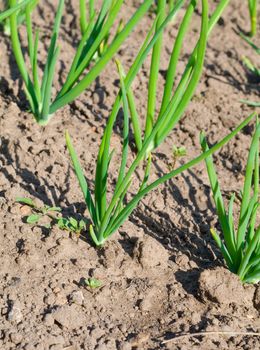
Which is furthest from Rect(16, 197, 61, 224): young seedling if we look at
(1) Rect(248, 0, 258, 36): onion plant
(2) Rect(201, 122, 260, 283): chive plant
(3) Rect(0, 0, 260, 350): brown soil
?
(1) Rect(248, 0, 258, 36): onion plant

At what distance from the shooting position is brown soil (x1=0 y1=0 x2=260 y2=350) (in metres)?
2.13

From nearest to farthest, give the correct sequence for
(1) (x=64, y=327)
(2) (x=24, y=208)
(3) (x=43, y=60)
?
1. (1) (x=64, y=327)
2. (2) (x=24, y=208)
3. (3) (x=43, y=60)

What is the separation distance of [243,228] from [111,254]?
0.42 metres

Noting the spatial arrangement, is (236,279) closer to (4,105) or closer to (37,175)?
(37,175)

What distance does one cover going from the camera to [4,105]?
9.39 feet

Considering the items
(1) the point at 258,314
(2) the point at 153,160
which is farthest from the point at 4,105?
(1) the point at 258,314

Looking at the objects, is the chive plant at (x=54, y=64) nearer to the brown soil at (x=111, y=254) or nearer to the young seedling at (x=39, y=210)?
the brown soil at (x=111, y=254)

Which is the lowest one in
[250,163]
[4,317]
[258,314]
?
[4,317]

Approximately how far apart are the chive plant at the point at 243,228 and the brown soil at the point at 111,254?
0.05 m

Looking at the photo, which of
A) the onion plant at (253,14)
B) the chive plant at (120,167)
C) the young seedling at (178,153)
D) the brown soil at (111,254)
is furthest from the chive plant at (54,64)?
the onion plant at (253,14)

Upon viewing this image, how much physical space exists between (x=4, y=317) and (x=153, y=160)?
91 centimetres

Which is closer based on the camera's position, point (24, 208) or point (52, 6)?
point (24, 208)

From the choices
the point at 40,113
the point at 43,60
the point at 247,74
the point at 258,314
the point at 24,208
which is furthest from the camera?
the point at 247,74

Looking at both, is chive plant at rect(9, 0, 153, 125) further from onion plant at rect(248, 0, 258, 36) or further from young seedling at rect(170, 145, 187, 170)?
onion plant at rect(248, 0, 258, 36)
